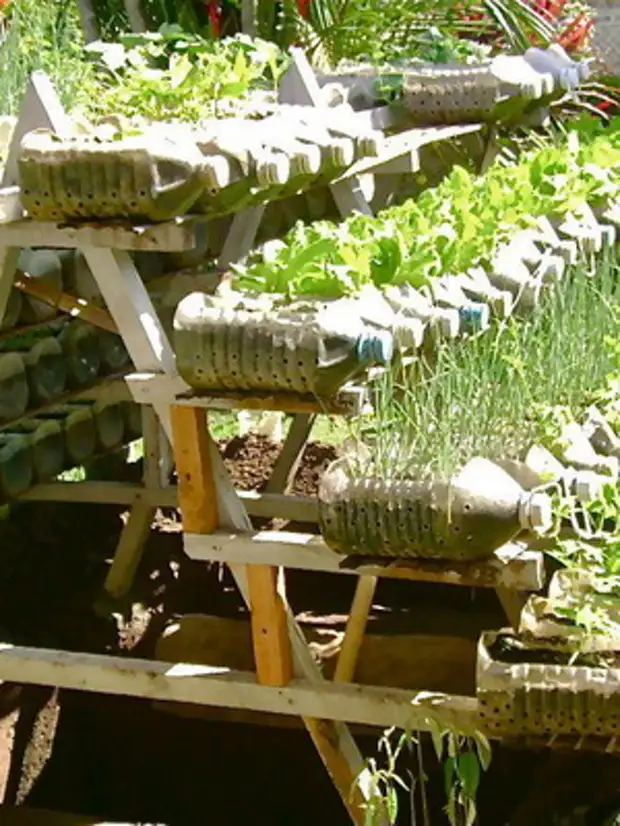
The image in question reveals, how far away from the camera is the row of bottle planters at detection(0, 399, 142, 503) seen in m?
4.41

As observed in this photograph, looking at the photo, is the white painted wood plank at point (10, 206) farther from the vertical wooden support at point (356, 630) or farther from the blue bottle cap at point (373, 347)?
the vertical wooden support at point (356, 630)

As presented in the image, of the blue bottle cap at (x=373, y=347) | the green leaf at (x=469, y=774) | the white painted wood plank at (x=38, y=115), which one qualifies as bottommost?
the green leaf at (x=469, y=774)

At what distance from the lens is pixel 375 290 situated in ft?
9.56

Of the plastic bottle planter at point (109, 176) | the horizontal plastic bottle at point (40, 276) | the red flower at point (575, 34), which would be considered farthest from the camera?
the red flower at point (575, 34)

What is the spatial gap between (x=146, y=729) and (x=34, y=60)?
188 centimetres

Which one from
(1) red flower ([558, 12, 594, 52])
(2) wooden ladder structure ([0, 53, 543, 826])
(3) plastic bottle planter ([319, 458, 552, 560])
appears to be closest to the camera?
(3) plastic bottle planter ([319, 458, 552, 560])

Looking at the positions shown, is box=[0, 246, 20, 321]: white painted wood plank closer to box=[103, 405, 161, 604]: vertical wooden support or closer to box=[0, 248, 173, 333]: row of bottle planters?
box=[0, 248, 173, 333]: row of bottle planters

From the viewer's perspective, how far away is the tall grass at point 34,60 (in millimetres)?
3941

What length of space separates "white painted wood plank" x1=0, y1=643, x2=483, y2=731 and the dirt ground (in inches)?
16.1

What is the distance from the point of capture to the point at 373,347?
105 inches

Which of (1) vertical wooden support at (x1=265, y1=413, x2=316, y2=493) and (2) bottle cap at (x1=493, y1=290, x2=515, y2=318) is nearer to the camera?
(2) bottle cap at (x1=493, y1=290, x2=515, y2=318)

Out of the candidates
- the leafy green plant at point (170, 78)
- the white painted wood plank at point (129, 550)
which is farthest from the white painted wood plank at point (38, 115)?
the white painted wood plank at point (129, 550)

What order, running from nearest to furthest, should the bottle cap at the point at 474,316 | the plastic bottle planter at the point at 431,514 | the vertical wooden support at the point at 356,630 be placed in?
1. the plastic bottle planter at the point at 431,514
2. the bottle cap at the point at 474,316
3. the vertical wooden support at the point at 356,630

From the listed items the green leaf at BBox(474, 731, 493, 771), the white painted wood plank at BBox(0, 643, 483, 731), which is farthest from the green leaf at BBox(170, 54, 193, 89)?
the green leaf at BBox(474, 731, 493, 771)
